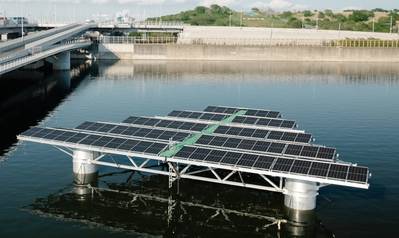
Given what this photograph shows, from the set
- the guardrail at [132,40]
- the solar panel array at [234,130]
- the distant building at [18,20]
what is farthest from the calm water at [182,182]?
the distant building at [18,20]

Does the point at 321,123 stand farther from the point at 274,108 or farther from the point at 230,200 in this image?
the point at 230,200

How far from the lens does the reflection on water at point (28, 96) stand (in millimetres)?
56859

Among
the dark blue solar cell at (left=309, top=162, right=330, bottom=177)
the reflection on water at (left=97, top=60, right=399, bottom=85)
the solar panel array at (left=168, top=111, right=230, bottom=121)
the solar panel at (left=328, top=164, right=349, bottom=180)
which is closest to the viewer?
the solar panel at (left=328, top=164, right=349, bottom=180)

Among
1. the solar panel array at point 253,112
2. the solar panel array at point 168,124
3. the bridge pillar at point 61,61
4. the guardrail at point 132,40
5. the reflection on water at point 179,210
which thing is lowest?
the reflection on water at point 179,210

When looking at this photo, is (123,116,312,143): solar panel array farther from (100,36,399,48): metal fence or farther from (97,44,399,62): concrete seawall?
(100,36,399,48): metal fence

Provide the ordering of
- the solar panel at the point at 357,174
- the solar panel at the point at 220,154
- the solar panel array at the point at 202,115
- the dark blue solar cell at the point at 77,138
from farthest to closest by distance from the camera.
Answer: the solar panel array at the point at 202,115, the dark blue solar cell at the point at 77,138, the solar panel at the point at 220,154, the solar panel at the point at 357,174

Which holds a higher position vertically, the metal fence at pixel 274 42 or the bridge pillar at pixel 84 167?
the metal fence at pixel 274 42

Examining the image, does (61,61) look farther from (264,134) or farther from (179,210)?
(179,210)

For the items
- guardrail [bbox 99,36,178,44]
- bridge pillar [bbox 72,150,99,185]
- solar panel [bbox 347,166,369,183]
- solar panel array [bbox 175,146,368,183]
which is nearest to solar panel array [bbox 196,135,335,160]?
solar panel array [bbox 175,146,368,183]

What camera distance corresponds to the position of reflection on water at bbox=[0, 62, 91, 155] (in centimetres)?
5686

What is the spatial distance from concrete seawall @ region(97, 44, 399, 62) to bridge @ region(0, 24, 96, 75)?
1214 centimetres

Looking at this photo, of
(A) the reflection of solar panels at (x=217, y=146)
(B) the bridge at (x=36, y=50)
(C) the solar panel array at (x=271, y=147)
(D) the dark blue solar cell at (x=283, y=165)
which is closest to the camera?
(A) the reflection of solar panels at (x=217, y=146)

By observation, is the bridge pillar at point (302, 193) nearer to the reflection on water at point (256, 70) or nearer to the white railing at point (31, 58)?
the white railing at point (31, 58)

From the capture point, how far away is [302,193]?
32.1 m
